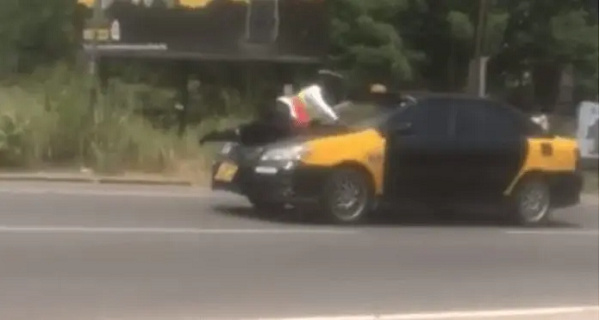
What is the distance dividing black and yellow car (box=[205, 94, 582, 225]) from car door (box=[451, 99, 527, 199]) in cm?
1

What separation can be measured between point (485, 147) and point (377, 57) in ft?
47.9

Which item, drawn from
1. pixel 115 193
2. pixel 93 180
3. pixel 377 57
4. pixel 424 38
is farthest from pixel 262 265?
pixel 424 38

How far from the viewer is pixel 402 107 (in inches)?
658

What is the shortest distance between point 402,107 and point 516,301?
17.2 feet

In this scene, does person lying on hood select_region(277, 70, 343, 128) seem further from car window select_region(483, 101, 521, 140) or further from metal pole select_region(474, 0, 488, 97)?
metal pole select_region(474, 0, 488, 97)

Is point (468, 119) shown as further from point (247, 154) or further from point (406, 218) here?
point (247, 154)

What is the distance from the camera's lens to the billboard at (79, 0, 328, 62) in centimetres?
2802

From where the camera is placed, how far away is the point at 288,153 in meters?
15.9

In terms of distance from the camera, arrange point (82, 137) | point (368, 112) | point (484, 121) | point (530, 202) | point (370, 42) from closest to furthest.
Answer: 1. point (368, 112)
2. point (484, 121)
3. point (530, 202)
4. point (82, 137)
5. point (370, 42)

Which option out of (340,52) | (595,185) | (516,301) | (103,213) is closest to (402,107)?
(103,213)

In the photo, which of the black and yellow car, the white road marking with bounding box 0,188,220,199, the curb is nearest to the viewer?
the black and yellow car

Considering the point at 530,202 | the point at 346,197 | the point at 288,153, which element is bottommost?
the point at 530,202

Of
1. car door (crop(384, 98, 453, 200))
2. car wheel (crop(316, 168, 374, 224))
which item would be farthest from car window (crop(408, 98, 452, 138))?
car wheel (crop(316, 168, 374, 224))

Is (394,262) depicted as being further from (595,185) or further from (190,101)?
(190,101)
